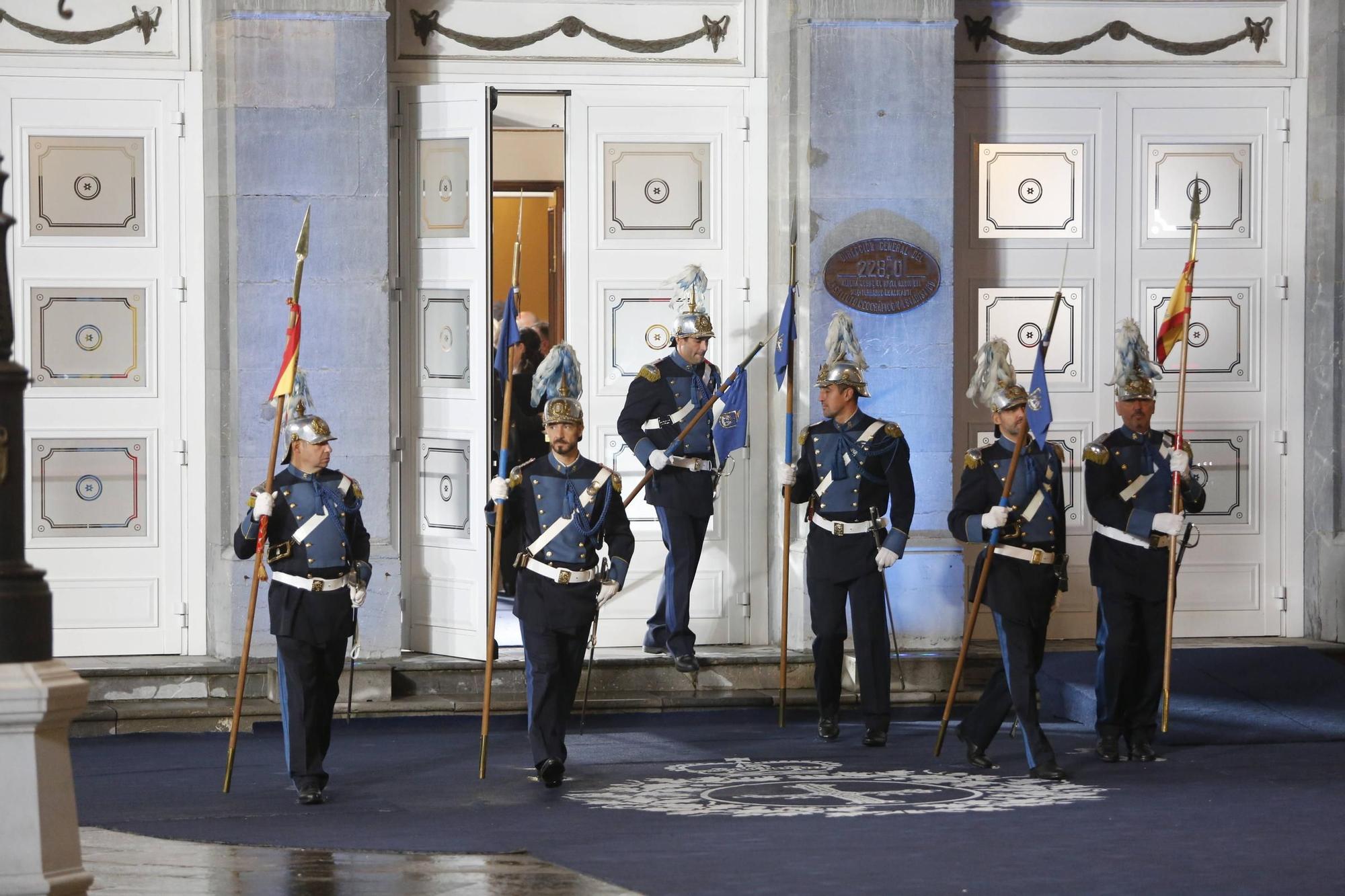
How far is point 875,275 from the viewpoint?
37.4ft

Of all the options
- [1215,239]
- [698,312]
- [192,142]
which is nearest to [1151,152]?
[1215,239]

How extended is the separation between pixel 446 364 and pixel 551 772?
128 inches

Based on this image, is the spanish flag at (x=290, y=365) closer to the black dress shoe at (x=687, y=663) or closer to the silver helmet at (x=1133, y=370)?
the black dress shoe at (x=687, y=663)

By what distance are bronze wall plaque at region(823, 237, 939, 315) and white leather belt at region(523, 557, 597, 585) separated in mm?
2908

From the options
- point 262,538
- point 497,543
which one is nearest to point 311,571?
point 262,538

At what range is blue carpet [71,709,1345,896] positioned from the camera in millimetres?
6977

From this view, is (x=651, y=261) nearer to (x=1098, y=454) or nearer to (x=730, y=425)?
(x=730, y=425)

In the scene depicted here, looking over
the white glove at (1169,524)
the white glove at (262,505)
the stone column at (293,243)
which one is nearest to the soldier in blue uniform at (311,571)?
the white glove at (262,505)

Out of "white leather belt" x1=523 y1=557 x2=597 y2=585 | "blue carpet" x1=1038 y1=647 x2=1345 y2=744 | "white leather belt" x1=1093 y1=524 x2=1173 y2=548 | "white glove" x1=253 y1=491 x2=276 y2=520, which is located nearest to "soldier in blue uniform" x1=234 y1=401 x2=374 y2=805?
"white glove" x1=253 y1=491 x2=276 y2=520

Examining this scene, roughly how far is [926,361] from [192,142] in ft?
13.7

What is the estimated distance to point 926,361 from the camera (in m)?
11.5

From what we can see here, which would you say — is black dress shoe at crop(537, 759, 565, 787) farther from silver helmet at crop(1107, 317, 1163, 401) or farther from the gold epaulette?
silver helmet at crop(1107, 317, 1163, 401)

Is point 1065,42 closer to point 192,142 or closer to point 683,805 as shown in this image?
point 192,142

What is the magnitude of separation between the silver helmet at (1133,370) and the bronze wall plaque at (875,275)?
1621 mm
